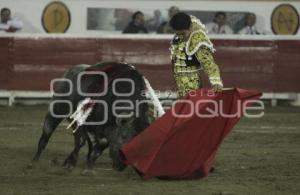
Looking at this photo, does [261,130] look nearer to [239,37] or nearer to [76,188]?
[239,37]

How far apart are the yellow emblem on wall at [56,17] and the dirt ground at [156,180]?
14.4 ft

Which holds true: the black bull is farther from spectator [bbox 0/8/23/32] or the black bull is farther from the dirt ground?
spectator [bbox 0/8/23/32]

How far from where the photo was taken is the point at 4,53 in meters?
12.9

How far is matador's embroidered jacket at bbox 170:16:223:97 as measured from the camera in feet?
22.5

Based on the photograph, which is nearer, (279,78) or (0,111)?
(0,111)

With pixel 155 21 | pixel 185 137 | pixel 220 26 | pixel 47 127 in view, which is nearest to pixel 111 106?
pixel 185 137

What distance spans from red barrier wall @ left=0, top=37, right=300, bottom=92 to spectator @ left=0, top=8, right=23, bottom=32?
0.69 meters

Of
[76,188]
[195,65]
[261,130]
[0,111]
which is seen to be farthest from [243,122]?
[76,188]

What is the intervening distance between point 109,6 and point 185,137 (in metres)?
8.66

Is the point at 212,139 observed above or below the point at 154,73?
above

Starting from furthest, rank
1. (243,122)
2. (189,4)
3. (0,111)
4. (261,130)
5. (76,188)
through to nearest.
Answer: (189,4)
(0,111)
(243,122)
(261,130)
(76,188)

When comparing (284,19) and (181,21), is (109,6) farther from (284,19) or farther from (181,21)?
(181,21)

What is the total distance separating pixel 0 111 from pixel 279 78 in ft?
14.8

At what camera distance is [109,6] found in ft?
49.4
